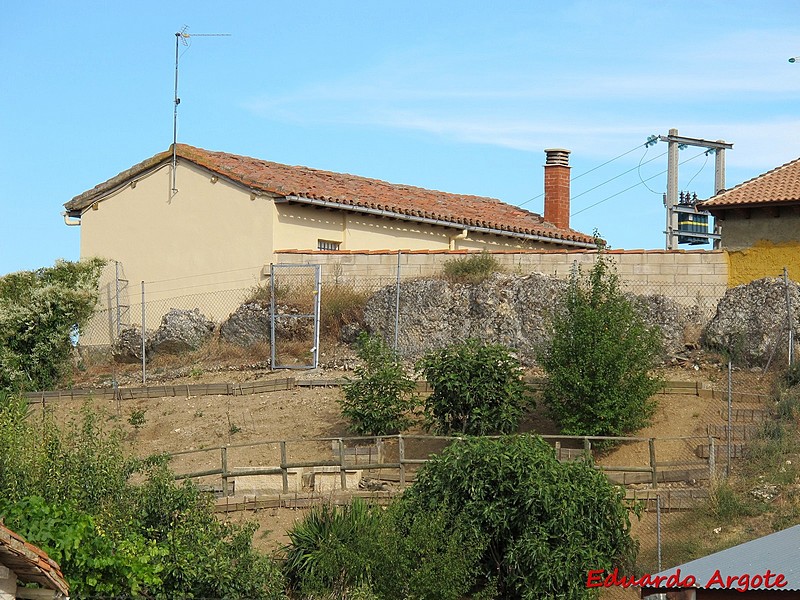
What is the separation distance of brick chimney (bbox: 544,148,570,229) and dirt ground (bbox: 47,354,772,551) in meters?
11.3

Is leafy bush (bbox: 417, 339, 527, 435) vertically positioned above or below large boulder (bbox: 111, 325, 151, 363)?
below

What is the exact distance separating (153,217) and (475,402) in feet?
36.5

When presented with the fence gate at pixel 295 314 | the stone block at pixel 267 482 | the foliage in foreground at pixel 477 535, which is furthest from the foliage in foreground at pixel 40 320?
the foliage in foreground at pixel 477 535

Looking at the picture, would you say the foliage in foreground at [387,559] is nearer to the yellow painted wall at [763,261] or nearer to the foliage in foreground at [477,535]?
the foliage in foreground at [477,535]

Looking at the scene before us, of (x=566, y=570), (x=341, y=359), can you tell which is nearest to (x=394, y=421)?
(x=341, y=359)

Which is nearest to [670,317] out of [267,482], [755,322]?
[755,322]

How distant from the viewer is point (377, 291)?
88.6ft

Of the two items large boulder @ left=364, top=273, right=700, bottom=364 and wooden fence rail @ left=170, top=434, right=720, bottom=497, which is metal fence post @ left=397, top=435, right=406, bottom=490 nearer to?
wooden fence rail @ left=170, top=434, right=720, bottom=497

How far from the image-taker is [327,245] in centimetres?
2922

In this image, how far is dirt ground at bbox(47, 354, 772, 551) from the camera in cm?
2186

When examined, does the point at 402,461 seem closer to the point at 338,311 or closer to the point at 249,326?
the point at 338,311

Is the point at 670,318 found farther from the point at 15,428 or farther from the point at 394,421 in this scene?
the point at 15,428

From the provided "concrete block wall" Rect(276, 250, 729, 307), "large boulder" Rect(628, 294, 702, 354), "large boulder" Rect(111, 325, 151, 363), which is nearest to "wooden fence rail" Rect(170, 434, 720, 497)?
"large boulder" Rect(628, 294, 702, 354)

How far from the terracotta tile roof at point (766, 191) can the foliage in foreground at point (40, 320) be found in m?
13.5
